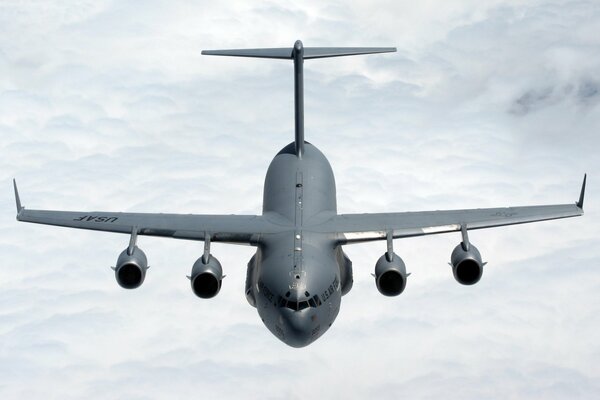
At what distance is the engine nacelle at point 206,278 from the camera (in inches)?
1489

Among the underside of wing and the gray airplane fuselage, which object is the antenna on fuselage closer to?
the gray airplane fuselage

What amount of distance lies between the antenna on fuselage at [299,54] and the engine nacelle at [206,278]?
9.07 meters

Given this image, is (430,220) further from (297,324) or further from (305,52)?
(305,52)

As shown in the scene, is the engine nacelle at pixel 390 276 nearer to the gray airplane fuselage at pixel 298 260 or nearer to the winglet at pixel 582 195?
the gray airplane fuselage at pixel 298 260

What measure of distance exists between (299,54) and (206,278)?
13217 mm

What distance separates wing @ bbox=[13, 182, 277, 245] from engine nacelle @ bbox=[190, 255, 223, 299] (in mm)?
1654

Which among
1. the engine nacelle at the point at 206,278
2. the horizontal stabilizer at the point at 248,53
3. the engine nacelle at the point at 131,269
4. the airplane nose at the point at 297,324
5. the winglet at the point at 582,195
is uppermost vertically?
the horizontal stabilizer at the point at 248,53

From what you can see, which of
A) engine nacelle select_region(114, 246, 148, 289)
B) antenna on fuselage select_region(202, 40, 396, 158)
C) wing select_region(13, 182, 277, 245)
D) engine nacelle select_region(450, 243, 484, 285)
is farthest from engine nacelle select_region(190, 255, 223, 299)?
engine nacelle select_region(450, 243, 484, 285)

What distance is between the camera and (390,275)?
37875 mm

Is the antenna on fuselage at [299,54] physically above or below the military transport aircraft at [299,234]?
above

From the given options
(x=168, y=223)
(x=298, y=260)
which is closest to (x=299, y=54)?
(x=168, y=223)

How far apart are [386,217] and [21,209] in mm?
17153

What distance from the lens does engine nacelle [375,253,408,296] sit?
124 feet

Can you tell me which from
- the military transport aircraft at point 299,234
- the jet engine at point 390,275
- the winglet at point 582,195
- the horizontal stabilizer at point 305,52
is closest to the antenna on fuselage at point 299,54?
the horizontal stabilizer at point 305,52
